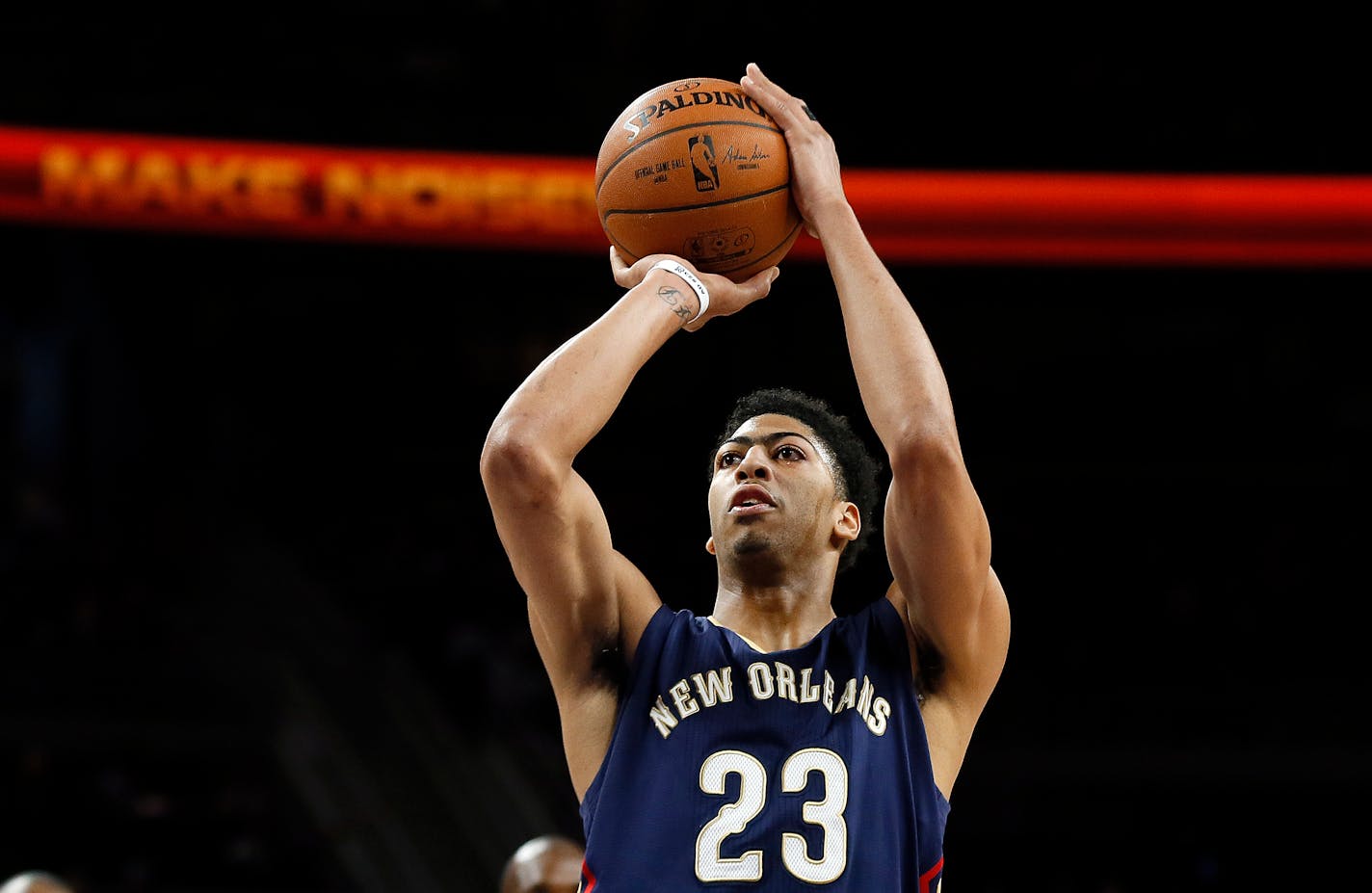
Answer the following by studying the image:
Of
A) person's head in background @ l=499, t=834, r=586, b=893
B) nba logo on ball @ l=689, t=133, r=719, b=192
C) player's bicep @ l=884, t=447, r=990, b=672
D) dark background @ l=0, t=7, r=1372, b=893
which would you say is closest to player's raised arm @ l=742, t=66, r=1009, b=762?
player's bicep @ l=884, t=447, r=990, b=672

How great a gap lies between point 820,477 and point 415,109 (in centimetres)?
803

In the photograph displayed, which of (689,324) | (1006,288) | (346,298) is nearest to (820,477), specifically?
(689,324)

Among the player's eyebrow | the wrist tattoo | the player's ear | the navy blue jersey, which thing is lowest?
the navy blue jersey

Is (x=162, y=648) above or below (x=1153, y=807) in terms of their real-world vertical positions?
above

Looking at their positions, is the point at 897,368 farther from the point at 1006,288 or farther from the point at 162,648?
the point at 1006,288

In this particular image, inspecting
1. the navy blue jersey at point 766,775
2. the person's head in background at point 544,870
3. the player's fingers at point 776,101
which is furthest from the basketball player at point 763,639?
the person's head in background at point 544,870

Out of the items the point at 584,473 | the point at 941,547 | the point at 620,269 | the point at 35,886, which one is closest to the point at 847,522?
the point at 941,547

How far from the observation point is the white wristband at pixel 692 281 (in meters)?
2.69

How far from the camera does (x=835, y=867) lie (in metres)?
A: 2.27

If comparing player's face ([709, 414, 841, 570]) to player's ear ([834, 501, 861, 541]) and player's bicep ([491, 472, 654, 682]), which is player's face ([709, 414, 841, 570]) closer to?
player's ear ([834, 501, 861, 541])

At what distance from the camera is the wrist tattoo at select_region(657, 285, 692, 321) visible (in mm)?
2627

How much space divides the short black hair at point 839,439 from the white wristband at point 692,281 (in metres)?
0.39

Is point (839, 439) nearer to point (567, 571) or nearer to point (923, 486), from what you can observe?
point (923, 486)

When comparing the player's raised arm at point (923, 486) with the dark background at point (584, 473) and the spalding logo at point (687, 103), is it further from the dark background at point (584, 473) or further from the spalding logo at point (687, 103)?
the dark background at point (584, 473)
